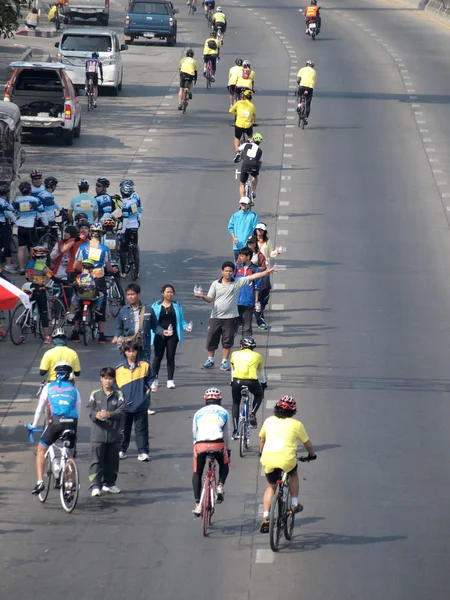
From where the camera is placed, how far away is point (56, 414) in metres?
14.7

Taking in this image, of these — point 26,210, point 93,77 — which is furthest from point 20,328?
point 93,77

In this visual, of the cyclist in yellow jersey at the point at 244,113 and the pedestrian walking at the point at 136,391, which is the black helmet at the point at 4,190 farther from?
the cyclist in yellow jersey at the point at 244,113

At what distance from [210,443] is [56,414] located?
1885 mm

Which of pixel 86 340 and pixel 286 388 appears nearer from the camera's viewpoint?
pixel 286 388

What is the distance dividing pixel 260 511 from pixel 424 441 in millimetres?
3033

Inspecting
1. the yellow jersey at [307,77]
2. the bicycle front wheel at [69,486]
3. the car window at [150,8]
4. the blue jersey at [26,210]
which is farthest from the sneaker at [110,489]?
the car window at [150,8]

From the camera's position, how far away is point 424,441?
16641 millimetres

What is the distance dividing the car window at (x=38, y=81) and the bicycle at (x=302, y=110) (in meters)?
6.86

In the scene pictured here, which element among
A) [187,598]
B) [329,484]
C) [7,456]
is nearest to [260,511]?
[329,484]

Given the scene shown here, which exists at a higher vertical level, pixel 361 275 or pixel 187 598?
pixel 187 598

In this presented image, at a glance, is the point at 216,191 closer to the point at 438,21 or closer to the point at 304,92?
the point at 304,92

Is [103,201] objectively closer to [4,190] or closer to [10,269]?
[4,190]

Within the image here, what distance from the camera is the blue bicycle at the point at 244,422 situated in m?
16.2

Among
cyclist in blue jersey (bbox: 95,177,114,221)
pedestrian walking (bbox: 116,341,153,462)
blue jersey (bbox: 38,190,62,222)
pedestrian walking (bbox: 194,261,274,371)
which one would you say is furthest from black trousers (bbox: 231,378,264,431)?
blue jersey (bbox: 38,190,62,222)
